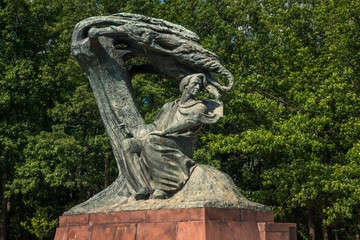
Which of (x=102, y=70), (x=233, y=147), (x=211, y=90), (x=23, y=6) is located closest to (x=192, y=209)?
(x=211, y=90)

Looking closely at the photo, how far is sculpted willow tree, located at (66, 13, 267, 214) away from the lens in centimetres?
649

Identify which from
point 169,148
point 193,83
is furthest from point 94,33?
point 169,148

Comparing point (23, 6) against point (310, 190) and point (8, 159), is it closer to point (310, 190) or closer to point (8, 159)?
point (8, 159)

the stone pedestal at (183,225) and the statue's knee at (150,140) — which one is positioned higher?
the statue's knee at (150,140)

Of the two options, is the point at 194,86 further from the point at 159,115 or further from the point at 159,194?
the point at 159,194

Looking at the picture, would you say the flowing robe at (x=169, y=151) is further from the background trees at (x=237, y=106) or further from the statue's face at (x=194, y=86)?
the background trees at (x=237, y=106)

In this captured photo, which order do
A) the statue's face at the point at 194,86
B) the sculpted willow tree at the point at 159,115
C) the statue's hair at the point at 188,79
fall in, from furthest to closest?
the statue's hair at the point at 188,79, the statue's face at the point at 194,86, the sculpted willow tree at the point at 159,115

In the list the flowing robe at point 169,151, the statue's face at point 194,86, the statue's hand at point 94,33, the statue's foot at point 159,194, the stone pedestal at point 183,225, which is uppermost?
the statue's hand at point 94,33

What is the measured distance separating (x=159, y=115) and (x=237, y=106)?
821 centimetres

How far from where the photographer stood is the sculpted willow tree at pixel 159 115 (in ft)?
21.3

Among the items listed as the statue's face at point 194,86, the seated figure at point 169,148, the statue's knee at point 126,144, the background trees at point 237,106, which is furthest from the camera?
the background trees at point 237,106

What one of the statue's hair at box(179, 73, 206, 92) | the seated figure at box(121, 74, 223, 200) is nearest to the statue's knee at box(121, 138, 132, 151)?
the seated figure at box(121, 74, 223, 200)

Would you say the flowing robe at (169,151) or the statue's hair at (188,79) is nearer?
the flowing robe at (169,151)

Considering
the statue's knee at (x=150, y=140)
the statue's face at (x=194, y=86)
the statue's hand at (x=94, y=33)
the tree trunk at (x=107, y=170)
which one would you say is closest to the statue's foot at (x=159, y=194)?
the statue's knee at (x=150, y=140)
